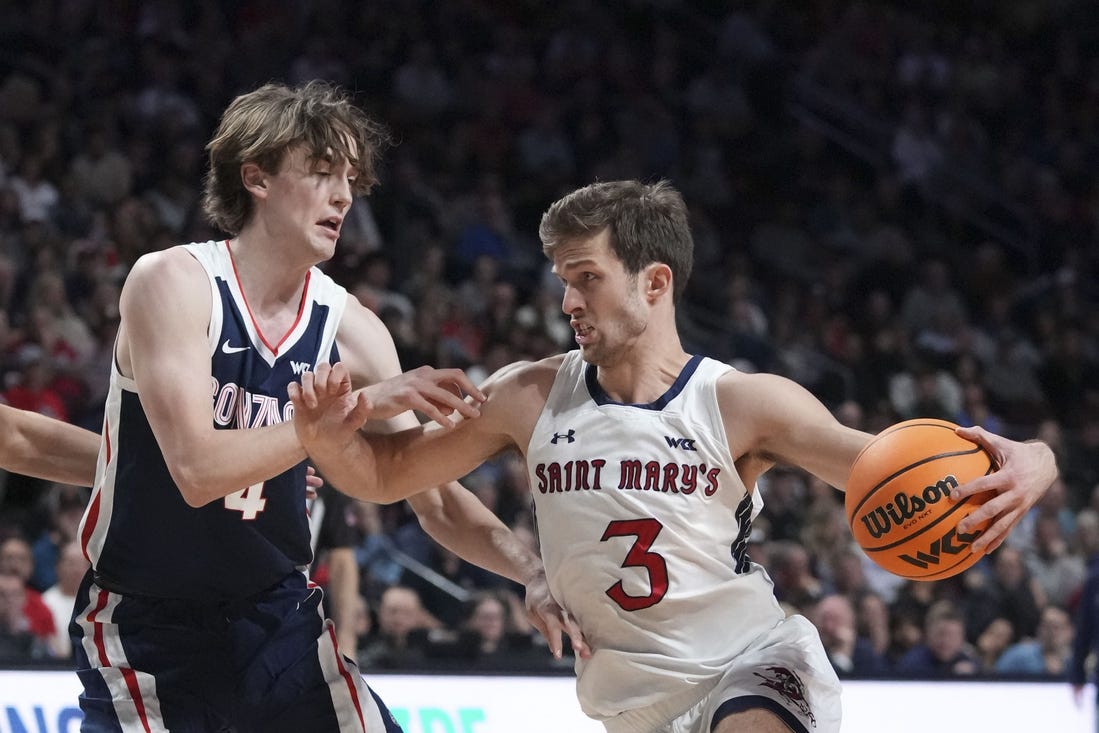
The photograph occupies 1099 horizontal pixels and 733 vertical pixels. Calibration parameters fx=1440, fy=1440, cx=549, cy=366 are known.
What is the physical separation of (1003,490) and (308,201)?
72.9 inches

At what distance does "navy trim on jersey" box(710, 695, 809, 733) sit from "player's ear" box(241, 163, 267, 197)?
5.72 feet

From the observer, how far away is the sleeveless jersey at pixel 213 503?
3.49 m

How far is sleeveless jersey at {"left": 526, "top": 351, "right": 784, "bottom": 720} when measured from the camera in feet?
11.6

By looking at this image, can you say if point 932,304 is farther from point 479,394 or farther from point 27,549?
point 479,394

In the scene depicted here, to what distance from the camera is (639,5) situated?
49.3 feet

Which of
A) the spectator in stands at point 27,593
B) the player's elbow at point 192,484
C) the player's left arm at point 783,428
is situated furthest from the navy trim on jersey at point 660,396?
the spectator in stands at point 27,593

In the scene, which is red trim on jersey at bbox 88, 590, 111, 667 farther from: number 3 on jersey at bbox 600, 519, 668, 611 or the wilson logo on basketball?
the wilson logo on basketball

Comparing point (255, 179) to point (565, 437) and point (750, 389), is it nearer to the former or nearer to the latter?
point (565, 437)

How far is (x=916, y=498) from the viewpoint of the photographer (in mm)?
3354

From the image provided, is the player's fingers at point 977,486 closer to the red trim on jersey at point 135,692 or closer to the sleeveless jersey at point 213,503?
the sleeveless jersey at point 213,503

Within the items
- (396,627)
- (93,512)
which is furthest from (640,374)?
(396,627)

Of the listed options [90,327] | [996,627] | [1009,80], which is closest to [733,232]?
[1009,80]

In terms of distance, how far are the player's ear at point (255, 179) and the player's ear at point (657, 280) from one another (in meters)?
1.03

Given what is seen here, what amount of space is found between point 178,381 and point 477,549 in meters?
1.02
